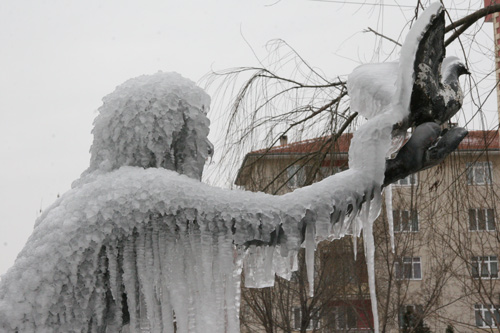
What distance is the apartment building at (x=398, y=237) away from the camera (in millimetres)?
5840

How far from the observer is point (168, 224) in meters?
2.11

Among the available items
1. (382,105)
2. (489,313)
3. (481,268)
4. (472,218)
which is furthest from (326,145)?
(489,313)

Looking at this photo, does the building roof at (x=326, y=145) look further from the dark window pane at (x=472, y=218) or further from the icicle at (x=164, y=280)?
the icicle at (x=164, y=280)

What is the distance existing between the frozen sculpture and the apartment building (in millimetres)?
818

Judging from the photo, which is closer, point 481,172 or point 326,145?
point 326,145

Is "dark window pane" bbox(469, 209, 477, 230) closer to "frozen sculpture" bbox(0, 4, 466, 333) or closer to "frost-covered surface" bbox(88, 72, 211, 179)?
"frozen sculpture" bbox(0, 4, 466, 333)

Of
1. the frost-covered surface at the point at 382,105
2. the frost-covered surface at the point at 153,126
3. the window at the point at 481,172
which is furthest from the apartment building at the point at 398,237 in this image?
the frost-covered surface at the point at 153,126

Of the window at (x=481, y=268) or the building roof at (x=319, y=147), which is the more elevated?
the building roof at (x=319, y=147)

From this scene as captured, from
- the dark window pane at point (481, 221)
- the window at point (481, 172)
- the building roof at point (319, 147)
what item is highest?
the building roof at point (319, 147)

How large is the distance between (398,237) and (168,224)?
37.5 feet

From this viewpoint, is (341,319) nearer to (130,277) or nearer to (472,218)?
(472,218)

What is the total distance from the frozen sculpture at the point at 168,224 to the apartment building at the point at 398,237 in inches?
32.2

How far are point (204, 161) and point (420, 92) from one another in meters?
→ 0.73

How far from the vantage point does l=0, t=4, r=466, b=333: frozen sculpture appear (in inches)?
80.9
